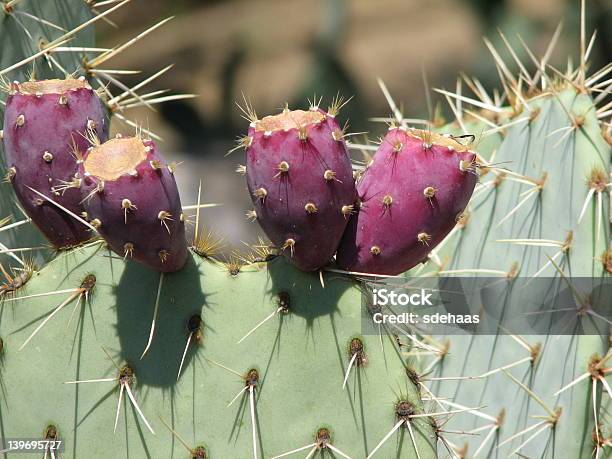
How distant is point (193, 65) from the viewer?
11.9m

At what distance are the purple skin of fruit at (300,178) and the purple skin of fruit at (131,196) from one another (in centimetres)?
13

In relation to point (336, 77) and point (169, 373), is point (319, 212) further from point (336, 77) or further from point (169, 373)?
point (336, 77)

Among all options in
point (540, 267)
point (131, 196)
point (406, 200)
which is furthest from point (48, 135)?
point (540, 267)

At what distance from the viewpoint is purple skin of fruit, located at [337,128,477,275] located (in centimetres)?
138

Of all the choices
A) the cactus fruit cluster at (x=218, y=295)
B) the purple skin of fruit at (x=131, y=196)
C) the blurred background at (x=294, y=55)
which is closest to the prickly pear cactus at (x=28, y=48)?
the cactus fruit cluster at (x=218, y=295)

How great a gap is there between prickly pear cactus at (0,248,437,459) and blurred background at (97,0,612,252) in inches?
167

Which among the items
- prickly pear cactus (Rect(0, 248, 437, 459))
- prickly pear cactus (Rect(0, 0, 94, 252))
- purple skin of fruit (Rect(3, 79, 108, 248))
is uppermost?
prickly pear cactus (Rect(0, 0, 94, 252))

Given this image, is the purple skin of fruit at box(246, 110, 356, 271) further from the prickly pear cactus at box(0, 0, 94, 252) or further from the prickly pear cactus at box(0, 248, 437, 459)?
the prickly pear cactus at box(0, 0, 94, 252)

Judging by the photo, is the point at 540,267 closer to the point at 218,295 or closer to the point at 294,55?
the point at 218,295

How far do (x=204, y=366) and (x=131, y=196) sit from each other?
1.08 ft

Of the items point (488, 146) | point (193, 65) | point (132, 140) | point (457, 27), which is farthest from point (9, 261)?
point (457, 27)

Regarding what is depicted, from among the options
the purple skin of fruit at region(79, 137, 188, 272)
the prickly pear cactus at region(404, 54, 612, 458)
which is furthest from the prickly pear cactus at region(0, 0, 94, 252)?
the prickly pear cactus at region(404, 54, 612, 458)

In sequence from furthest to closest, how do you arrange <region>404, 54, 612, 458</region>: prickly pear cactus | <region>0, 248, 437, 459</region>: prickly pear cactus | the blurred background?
the blurred background, <region>404, 54, 612, 458</region>: prickly pear cactus, <region>0, 248, 437, 459</region>: prickly pear cactus

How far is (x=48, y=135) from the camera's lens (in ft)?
5.01
